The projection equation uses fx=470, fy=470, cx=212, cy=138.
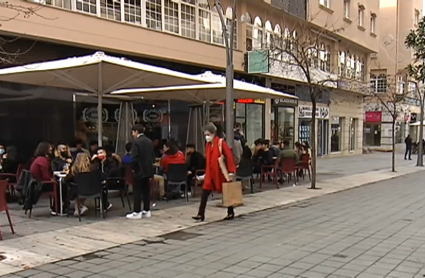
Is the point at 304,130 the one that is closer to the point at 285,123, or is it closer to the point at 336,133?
the point at 285,123

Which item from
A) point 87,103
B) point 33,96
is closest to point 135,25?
point 87,103

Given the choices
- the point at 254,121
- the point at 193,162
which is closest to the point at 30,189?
the point at 193,162

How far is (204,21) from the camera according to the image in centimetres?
1947

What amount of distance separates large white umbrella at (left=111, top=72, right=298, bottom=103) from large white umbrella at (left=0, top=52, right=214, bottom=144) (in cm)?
179

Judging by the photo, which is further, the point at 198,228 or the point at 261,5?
the point at 261,5

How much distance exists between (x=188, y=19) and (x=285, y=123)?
11062 mm

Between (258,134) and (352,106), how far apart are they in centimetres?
1527

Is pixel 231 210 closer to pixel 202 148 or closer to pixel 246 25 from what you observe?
pixel 202 148

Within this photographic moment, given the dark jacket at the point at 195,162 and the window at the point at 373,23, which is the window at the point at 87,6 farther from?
the window at the point at 373,23

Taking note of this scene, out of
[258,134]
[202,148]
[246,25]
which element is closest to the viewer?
[202,148]

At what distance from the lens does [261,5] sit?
904 inches

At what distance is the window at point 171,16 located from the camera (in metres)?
17.5

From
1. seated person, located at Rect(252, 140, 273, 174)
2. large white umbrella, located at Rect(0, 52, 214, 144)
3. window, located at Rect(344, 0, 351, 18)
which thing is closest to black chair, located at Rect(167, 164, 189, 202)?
large white umbrella, located at Rect(0, 52, 214, 144)

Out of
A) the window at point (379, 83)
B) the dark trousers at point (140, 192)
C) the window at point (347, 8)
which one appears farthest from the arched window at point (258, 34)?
the window at point (379, 83)
